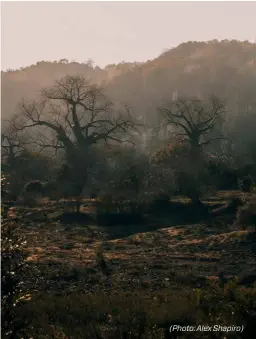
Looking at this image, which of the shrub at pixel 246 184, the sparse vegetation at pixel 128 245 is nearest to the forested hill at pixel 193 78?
the sparse vegetation at pixel 128 245

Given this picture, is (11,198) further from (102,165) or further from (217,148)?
(217,148)

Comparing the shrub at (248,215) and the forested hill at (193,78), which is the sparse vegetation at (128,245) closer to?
the shrub at (248,215)

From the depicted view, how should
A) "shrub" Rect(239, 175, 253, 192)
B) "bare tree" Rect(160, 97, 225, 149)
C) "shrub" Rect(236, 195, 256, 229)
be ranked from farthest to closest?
"bare tree" Rect(160, 97, 225, 149) < "shrub" Rect(239, 175, 253, 192) < "shrub" Rect(236, 195, 256, 229)

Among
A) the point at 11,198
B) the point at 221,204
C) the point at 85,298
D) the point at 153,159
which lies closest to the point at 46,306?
the point at 85,298

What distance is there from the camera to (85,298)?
51.1 ft

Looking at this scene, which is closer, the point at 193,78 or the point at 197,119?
the point at 197,119

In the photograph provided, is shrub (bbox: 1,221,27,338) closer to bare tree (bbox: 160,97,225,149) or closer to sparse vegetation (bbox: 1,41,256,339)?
sparse vegetation (bbox: 1,41,256,339)

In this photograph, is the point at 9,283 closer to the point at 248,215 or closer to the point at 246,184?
the point at 248,215

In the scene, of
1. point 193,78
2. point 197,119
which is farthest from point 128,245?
point 193,78

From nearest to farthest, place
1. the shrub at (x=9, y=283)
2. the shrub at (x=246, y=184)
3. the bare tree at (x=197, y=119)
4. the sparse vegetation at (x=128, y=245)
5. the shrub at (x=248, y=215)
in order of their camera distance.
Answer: the shrub at (x=9, y=283) → the sparse vegetation at (x=128, y=245) → the shrub at (x=248, y=215) → the shrub at (x=246, y=184) → the bare tree at (x=197, y=119)

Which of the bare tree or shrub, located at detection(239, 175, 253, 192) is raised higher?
the bare tree

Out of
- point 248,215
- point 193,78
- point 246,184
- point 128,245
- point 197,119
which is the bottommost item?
point 128,245

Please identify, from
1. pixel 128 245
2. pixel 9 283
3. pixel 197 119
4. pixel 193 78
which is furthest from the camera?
pixel 193 78

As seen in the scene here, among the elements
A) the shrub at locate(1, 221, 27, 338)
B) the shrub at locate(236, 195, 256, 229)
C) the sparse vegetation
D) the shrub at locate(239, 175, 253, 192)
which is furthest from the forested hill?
the shrub at locate(1, 221, 27, 338)
